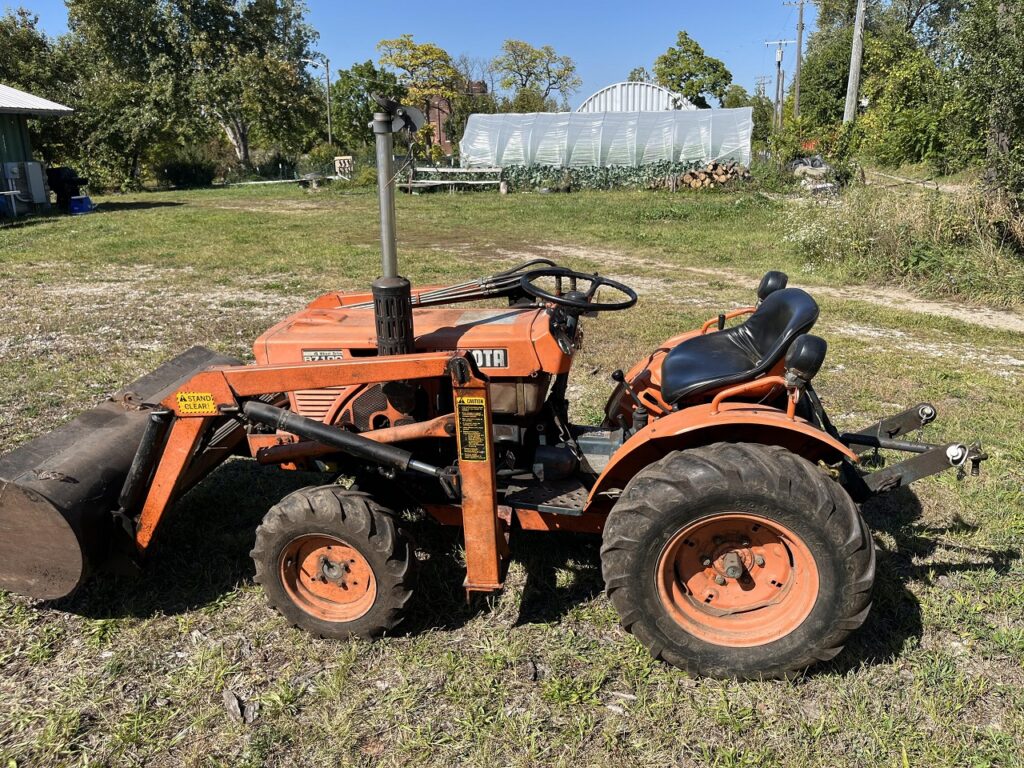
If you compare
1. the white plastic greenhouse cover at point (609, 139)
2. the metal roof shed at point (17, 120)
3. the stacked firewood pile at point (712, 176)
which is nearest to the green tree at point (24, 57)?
the metal roof shed at point (17, 120)

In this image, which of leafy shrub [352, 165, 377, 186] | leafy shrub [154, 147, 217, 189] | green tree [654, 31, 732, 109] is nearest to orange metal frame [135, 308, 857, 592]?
leafy shrub [352, 165, 377, 186]

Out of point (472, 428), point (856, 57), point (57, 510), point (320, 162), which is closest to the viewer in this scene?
point (472, 428)

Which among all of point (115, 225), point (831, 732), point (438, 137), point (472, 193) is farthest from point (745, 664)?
point (438, 137)

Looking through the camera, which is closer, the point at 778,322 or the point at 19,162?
the point at 778,322

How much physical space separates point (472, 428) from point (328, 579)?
0.85 meters

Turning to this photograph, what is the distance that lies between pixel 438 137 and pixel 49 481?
50.4 meters

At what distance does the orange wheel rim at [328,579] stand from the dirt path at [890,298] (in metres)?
7.20

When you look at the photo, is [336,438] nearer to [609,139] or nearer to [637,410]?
[637,410]

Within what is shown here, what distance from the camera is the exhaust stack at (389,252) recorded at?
248 centimetres

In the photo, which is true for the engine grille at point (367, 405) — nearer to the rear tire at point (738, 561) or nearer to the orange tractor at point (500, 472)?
the orange tractor at point (500, 472)

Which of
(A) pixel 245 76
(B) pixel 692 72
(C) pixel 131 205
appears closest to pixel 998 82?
(C) pixel 131 205

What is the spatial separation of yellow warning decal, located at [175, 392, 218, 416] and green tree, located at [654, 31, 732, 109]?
2046 inches

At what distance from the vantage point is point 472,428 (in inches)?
105

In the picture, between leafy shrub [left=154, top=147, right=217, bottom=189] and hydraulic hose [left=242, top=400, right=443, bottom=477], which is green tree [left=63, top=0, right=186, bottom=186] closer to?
leafy shrub [left=154, top=147, right=217, bottom=189]
